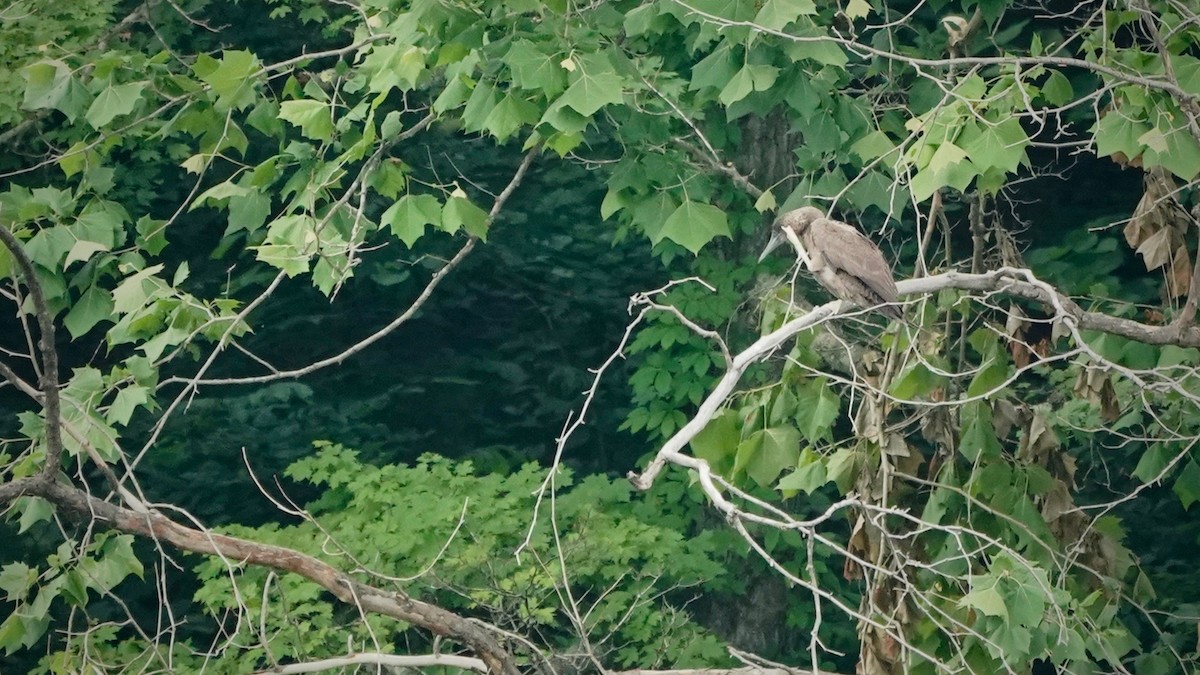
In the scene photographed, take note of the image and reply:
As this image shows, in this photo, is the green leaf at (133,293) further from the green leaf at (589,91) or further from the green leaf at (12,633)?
the green leaf at (589,91)

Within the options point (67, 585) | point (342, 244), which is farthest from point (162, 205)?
point (67, 585)

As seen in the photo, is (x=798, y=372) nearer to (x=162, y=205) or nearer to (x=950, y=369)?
(x=950, y=369)

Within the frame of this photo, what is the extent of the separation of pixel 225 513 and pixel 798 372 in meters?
4.16

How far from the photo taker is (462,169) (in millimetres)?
7617

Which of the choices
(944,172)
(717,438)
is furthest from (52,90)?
(944,172)

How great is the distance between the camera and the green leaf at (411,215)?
4.68 metres

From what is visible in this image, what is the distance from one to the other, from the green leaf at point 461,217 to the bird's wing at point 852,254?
115 centimetres

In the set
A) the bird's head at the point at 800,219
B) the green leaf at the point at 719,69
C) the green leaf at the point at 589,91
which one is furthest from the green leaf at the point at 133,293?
the bird's head at the point at 800,219

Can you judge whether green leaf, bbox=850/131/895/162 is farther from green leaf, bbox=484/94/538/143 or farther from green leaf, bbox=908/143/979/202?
green leaf, bbox=484/94/538/143

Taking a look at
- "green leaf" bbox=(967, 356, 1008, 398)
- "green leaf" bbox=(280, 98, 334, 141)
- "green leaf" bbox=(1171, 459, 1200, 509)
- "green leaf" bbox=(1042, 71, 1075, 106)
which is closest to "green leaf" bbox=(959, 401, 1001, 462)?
"green leaf" bbox=(967, 356, 1008, 398)

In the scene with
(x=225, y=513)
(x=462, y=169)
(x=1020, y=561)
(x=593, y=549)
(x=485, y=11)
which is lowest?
(x=225, y=513)

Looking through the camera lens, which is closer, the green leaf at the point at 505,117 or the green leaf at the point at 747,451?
the green leaf at the point at 747,451

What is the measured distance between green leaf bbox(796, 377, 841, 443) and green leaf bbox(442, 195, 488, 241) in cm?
131

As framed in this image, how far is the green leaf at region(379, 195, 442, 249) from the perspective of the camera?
468cm
